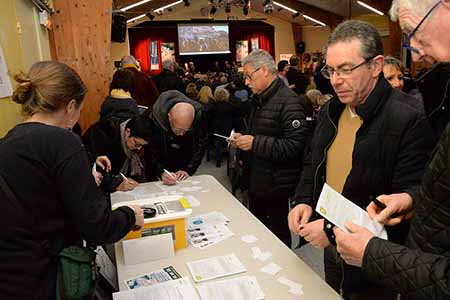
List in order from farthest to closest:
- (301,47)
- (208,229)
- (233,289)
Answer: (301,47) → (208,229) → (233,289)

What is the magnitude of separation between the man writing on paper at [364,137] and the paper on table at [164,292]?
0.47 meters

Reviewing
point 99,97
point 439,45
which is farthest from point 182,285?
point 99,97

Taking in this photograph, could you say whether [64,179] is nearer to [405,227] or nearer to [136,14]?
[405,227]

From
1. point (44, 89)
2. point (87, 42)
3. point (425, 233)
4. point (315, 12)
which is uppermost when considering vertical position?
point (315, 12)

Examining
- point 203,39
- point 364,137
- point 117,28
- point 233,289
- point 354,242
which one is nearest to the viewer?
point 354,242

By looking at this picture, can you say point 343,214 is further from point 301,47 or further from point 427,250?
point 301,47

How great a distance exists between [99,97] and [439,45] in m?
3.71

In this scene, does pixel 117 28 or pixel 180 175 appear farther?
pixel 117 28

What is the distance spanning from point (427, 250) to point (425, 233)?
0.13 feet

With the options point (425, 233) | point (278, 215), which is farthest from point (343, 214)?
point (278, 215)

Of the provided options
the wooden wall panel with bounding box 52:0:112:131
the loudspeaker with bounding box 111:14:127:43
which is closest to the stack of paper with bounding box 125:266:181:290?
the wooden wall panel with bounding box 52:0:112:131

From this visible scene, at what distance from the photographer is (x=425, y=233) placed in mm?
902

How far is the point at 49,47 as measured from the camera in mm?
3799

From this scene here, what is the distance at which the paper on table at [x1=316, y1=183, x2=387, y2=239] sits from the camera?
1175 mm
